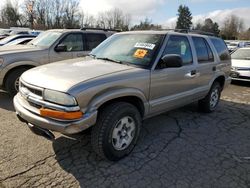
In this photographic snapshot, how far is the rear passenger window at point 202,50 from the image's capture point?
4.98 meters

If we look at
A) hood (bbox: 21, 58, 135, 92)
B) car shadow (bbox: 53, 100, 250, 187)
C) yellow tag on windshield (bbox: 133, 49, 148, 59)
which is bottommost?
car shadow (bbox: 53, 100, 250, 187)

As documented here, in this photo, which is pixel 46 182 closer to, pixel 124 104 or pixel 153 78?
pixel 124 104

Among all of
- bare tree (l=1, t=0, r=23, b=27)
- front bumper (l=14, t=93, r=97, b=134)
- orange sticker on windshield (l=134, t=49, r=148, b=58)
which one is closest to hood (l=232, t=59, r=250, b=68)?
orange sticker on windshield (l=134, t=49, r=148, b=58)

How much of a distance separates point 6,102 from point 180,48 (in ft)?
13.6

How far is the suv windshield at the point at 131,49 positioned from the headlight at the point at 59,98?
1.30 metres

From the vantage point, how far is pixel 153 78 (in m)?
3.84

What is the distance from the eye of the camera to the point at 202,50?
16.9 feet

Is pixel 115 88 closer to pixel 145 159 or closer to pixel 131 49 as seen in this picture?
pixel 131 49

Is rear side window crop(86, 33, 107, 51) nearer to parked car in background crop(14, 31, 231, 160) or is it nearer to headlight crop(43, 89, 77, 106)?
parked car in background crop(14, 31, 231, 160)

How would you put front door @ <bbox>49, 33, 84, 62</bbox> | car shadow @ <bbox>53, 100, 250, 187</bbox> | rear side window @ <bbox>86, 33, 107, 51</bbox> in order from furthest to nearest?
1. rear side window @ <bbox>86, 33, 107, 51</bbox>
2. front door @ <bbox>49, 33, 84, 62</bbox>
3. car shadow @ <bbox>53, 100, 250, 187</bbox>

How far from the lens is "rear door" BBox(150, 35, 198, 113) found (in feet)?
13.0

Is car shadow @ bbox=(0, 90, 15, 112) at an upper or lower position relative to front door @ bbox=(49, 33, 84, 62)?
lower

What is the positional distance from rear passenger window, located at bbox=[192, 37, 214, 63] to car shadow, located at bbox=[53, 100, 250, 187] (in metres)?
1.28

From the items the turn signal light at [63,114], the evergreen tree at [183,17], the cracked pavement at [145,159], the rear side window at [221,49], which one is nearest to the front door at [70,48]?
the cracked pavement at [145,159]
